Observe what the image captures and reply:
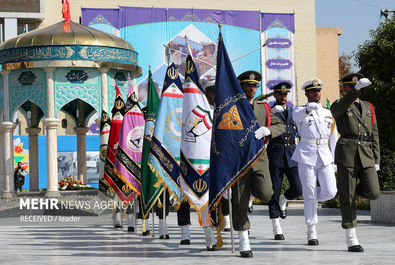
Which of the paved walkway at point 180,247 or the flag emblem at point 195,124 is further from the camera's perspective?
the flag emblem at point 195,124

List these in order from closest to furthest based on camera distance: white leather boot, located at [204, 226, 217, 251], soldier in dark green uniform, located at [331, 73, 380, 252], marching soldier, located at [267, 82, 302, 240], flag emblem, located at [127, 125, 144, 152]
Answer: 1. soldier in dark green uniform, located at [331, 73, 380, 252]
2. white leather boot, located at [204, 226, 217, 251]
3. marching soldier, located at [267, 82, 302, 240]
4. flag emblem, located at [127, 125, 144, 152]

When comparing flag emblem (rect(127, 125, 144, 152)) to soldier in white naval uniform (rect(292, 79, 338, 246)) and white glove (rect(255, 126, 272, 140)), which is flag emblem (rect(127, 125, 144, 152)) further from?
white glove (rect(255, 126, 272, 140))

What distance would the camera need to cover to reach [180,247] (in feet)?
35.1

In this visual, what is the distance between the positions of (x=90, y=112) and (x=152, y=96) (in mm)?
13786

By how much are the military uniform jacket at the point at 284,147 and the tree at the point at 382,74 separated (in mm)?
7848

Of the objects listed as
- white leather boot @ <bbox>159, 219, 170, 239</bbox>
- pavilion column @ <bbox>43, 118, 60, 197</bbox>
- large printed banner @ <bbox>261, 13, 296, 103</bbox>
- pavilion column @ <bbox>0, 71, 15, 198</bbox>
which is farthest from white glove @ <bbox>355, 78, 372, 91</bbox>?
large printed banner @ <bbox>261, 13, 296, 103</bbox>

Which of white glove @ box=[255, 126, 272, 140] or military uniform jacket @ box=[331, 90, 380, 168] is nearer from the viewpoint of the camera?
white glove @ box=[255, 126, 272, 140]

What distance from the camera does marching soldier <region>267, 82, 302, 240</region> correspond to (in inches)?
450

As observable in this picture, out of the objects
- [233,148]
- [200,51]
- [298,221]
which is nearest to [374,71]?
[298,221]

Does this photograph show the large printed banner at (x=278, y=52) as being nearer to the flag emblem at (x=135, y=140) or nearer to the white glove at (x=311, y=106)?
the flag emblem at (x=135, y=140)

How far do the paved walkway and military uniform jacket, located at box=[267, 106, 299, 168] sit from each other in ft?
3.83

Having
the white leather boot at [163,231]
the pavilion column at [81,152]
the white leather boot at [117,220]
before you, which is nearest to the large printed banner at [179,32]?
the pavilion column at [81,152]

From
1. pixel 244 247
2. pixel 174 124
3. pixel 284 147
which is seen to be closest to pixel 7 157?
pixel 174 124

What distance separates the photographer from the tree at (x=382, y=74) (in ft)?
64.4
